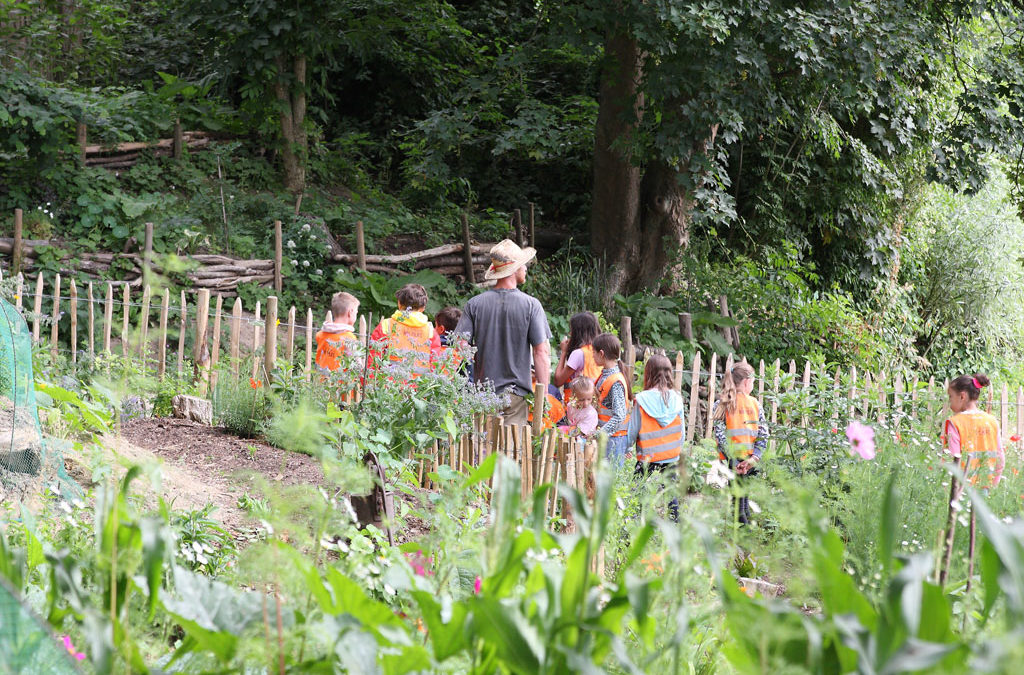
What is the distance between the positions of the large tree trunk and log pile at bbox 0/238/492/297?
86.7 inches

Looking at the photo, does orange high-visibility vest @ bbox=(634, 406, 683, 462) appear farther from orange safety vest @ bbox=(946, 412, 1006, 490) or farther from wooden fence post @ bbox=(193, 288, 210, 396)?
wooden fence post @ bbox=(193, 288, 210, 396)

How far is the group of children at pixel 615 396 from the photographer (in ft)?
16.2

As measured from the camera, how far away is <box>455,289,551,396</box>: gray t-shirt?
5758 millimetres

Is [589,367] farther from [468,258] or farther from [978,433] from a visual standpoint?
[468,258]

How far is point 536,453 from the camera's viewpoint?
4926mm

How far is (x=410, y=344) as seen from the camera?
550cm

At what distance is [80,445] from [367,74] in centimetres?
1316

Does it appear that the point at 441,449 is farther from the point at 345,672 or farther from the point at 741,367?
the point at 345,672

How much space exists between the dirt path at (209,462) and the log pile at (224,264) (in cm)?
450

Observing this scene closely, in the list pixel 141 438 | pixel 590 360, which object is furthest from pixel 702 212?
pixel 141 438

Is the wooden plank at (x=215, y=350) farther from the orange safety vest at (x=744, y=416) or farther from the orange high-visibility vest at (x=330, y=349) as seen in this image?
the orange safety vest at (x=744, y=416)

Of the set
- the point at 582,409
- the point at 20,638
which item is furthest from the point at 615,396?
the point at 20,638

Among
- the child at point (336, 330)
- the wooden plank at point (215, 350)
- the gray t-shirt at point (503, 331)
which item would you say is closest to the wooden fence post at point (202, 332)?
the wooden plank at point (215, 350)

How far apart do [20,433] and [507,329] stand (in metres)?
2.78
